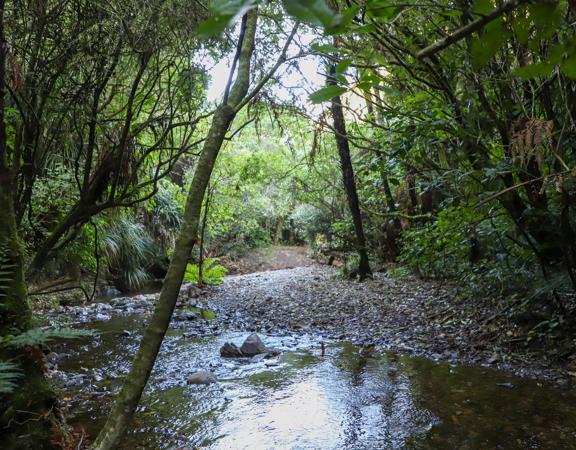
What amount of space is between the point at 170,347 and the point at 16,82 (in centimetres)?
334

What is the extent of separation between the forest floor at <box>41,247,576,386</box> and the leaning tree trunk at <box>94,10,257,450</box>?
9.61ft

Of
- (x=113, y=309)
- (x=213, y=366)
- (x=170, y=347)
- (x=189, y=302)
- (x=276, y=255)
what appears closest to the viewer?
(x=213, y=366)

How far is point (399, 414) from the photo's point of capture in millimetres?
2734

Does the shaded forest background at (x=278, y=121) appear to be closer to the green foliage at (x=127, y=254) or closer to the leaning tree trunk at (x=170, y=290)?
the leaning tree trunk at (x=170, y=290)

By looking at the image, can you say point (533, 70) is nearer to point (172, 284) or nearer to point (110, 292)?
point (172, 284)

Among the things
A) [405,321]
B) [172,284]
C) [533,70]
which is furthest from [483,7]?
[405,321]

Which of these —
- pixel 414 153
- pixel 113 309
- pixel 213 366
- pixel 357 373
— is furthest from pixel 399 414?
pixel 113 309

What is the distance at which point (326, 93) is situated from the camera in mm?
786

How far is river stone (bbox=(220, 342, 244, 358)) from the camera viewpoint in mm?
4352

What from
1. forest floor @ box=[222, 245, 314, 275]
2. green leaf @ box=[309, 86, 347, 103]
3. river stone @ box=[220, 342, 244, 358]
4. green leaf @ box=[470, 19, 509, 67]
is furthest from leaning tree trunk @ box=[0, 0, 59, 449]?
forest floor @ box=[222, 245, 314, 275]

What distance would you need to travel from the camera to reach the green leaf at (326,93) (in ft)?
2.46

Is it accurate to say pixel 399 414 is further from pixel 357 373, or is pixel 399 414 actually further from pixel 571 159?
pixel 571 159

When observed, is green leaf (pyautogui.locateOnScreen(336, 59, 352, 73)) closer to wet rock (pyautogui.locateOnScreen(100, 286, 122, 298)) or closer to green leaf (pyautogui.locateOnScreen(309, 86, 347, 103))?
green leaf (pyautogui.locateOnScreen(309, 86, 347, 103))

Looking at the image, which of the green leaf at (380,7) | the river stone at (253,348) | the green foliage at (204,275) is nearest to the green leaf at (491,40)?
the green leaf at (380,7)
